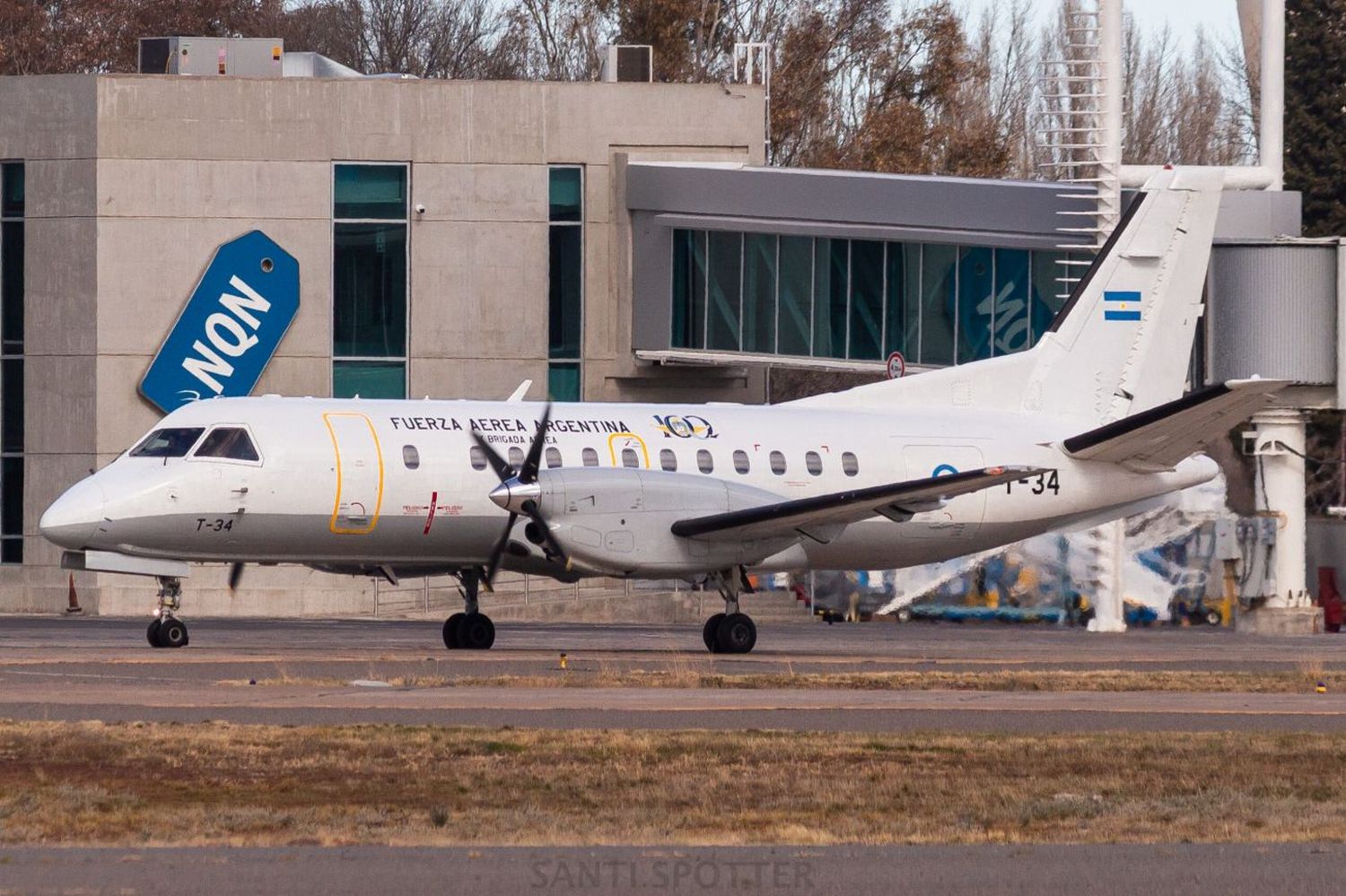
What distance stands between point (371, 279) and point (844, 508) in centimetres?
2105

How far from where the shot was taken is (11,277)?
40.8 meters

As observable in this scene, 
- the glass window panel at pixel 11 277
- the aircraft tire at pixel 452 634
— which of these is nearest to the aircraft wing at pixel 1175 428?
the aircraft tire at pixel 452 634

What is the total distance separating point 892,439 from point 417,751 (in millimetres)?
13718

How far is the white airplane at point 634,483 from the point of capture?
22.0m

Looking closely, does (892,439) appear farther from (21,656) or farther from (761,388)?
(761,388)

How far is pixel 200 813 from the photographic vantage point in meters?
10.4

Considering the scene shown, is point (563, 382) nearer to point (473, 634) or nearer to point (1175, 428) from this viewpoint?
point (473, 634)

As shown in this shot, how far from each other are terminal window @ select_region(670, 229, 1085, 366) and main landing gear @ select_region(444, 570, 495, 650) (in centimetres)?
1736

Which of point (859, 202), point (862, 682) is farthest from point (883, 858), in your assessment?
point (859, 202)

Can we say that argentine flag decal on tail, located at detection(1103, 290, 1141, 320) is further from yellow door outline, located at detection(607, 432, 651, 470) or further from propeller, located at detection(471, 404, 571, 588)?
propeller, located at detection(471, 404, 571, 588)

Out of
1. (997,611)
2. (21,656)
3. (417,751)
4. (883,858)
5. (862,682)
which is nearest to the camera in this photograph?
(883,858)

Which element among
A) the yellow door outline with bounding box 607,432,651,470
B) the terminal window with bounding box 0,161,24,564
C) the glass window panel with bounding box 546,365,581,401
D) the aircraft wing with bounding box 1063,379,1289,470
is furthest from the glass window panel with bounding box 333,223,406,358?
the aircraft wing with bounding box 1063,379,1289,470

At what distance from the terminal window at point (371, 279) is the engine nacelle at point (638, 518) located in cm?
1884

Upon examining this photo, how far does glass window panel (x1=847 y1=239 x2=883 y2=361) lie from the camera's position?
40.5m
